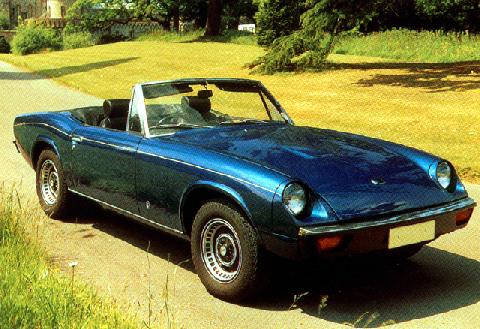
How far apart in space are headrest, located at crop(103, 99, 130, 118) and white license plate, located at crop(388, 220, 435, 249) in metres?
2.78

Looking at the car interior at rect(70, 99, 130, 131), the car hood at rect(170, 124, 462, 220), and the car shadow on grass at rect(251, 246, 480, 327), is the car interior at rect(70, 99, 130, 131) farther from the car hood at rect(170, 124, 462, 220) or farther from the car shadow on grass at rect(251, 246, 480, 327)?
the car shadow on grass at rect(251, 246, 480, 327)

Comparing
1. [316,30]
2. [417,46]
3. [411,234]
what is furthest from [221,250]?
[417,46]

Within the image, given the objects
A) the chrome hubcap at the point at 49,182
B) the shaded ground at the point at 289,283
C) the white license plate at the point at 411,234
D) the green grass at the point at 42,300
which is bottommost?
the shaded ground at the point at 289,283

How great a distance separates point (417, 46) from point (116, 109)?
81.5 ft

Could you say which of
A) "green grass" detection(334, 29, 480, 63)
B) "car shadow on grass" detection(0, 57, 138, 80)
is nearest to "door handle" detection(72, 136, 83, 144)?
"green grass" detection(334, 29, 480, 63)

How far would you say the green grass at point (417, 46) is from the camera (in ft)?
88.6

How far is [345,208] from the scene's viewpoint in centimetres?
443

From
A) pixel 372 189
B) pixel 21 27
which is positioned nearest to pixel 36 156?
pixel 372 189

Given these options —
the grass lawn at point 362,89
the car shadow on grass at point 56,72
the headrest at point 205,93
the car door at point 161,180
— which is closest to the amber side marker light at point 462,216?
the car door at point 161,180

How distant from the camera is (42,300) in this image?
391 centimetres

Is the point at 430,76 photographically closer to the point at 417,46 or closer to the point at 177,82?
the point at 417,46

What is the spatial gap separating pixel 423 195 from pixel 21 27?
153 ft

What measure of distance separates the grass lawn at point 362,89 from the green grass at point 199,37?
26.8 feet

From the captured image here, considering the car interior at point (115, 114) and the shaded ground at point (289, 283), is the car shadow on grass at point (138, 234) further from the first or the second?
the car interior at point (115, 114)
